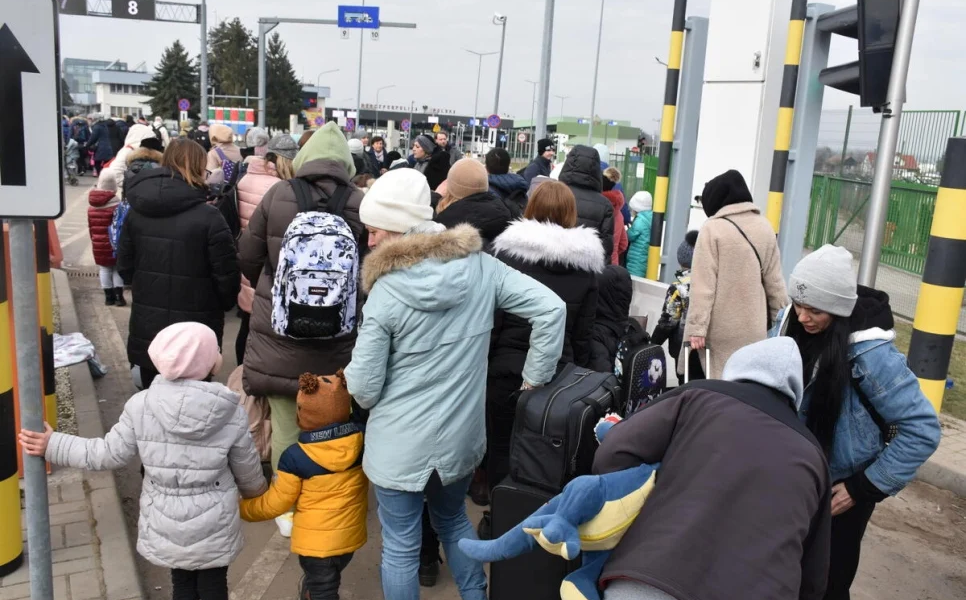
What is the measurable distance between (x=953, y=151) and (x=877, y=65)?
0.75 meters

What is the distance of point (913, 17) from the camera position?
420 cm

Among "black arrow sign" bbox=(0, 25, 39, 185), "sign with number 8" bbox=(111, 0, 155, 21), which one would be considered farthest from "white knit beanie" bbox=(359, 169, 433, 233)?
"sign with number 8" bbox=(111, 0, 155, 21)

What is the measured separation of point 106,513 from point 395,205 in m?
2.40

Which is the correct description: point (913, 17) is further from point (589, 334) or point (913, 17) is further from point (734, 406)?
point (734, 406)

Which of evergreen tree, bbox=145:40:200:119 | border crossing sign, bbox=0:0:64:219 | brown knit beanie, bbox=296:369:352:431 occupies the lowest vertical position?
brown knit beanie, bbox=296:369:352:431

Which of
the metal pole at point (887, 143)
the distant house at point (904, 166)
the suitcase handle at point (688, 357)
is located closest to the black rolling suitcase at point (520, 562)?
the suitcase handle at point (688, 357)

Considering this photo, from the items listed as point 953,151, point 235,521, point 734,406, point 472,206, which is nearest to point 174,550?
point 235,521

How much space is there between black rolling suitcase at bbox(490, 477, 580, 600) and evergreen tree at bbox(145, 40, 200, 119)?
73487mm

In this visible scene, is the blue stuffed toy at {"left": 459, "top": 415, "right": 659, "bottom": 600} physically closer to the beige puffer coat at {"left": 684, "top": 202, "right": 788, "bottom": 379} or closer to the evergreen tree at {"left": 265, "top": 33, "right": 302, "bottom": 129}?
the beige puffer coat at {"left": 684, "top": 202, "right": 788, "bottom": 379}

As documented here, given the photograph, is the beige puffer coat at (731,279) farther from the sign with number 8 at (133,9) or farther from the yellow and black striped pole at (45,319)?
the sign with number 8 at (133,9)

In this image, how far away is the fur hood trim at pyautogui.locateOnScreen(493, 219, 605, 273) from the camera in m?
4.07

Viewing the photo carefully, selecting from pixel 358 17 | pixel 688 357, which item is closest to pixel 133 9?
pixel 358 17

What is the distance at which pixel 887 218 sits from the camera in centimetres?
1044

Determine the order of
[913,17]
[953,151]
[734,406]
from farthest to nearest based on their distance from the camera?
[953,151] < [913,17] < [734,406]
